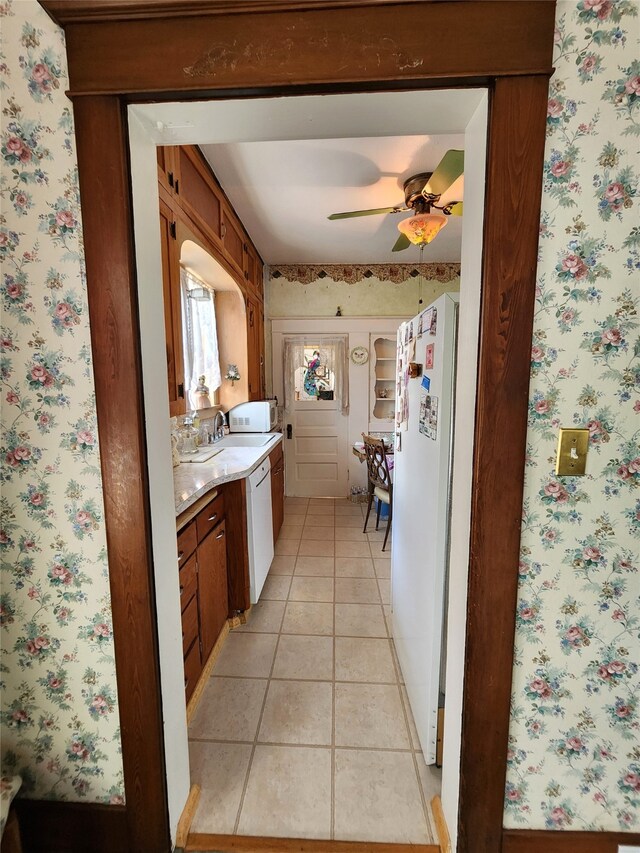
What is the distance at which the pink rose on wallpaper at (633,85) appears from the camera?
2.49 ft

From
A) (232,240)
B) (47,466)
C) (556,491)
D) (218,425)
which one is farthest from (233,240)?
(556,491)

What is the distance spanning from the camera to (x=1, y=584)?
94 centimetres

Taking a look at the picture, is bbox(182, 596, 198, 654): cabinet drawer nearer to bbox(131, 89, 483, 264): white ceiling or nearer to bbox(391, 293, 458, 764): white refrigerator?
bbox(391, 293, 458, 764): white refrigerator

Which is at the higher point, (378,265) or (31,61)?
(378,265)

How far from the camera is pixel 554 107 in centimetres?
77

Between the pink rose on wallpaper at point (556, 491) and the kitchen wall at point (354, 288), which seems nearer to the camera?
the pink rose on wallpaper at point (556, 491)

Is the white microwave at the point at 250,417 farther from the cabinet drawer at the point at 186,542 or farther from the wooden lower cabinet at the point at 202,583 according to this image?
the cabinet drawer at the point at 186,542

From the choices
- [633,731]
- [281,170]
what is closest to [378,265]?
[281,170]

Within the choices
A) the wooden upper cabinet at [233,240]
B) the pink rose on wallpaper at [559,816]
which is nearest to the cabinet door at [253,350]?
the wooden upper cabinet at [233,240]

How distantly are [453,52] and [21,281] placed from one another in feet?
3.72

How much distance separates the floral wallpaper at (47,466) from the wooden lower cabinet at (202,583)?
43cm

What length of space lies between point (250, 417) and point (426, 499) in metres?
2.13

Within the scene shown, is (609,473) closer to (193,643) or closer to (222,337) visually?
(193,643)

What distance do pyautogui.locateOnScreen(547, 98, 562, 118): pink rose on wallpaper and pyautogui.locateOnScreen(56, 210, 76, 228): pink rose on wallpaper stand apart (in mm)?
1141
